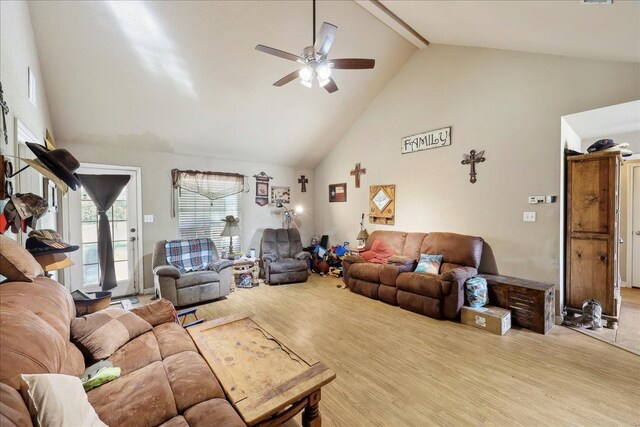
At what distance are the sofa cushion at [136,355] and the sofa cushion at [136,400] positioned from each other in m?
0.12

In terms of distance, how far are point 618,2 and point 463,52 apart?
6.98ft

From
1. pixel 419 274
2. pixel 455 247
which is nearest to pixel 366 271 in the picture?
pixel 419 274

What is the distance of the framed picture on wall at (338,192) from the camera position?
5.87 meters

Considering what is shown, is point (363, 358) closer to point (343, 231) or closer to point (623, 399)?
point (623, 399)

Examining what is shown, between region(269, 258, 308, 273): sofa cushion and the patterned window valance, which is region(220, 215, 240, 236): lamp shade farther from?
region(269, 258, 308, 273): sofa cushion

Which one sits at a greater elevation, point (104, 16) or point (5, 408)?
point (104, 16)

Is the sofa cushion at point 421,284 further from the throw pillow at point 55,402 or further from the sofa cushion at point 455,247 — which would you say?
the throw pillow at point 55,402

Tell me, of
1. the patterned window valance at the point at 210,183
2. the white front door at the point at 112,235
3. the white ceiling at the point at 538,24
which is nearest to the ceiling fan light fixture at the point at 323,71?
the white ceiling at the point at 538,24

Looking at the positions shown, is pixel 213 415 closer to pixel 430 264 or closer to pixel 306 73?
pixel 306 73

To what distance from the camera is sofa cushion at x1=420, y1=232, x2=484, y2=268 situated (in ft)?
11.9

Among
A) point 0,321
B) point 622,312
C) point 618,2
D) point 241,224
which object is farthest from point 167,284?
point 622,312

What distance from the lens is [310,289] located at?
468 centimetres

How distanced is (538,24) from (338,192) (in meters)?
4.05

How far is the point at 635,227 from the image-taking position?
4199mm
